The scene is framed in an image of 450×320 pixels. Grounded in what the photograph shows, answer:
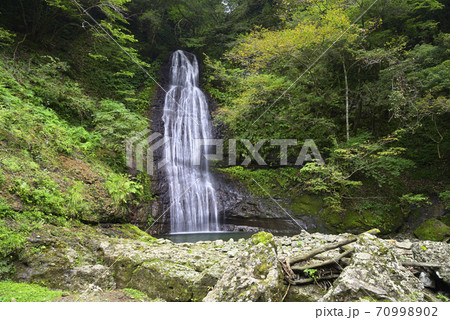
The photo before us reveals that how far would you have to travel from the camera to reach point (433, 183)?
9867 millimetres

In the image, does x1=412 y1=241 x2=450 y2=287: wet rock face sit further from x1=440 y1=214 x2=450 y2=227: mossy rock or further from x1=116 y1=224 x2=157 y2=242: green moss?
x1=440 y1=214 x2=450 y2=227: mossy rock

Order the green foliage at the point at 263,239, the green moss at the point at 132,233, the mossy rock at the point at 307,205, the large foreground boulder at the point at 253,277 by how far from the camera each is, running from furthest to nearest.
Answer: the mossy rock at the point at 307,205
the green moss at the point at 132,233
the green foliage at the point at 263,239
the large foreground boulder at the point at 253,277

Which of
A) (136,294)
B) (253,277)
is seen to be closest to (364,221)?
(253,277)

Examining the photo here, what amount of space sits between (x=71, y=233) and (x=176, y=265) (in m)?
2.23

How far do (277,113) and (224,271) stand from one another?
34.1ft

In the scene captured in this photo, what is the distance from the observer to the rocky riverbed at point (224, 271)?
243 centimetres

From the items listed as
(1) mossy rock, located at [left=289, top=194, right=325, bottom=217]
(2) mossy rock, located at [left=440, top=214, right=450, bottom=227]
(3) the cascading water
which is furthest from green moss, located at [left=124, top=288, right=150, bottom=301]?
(2) mossy rock, located at [left=440, top=214, right=450, bottom=227]

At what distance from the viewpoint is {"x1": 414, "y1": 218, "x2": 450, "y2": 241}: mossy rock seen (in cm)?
764

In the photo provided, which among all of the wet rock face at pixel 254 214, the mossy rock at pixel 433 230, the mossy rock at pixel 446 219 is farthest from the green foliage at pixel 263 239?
the mossy rock at pixel 446 219

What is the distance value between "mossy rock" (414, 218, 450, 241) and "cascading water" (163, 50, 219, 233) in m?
7.24

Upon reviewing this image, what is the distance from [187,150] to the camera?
12109mm

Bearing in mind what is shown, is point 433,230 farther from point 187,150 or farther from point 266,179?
point 187,150

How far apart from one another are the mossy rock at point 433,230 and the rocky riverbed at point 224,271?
215 inches

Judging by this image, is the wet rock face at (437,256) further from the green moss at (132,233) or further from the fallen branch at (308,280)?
the green moss at (132,233)
